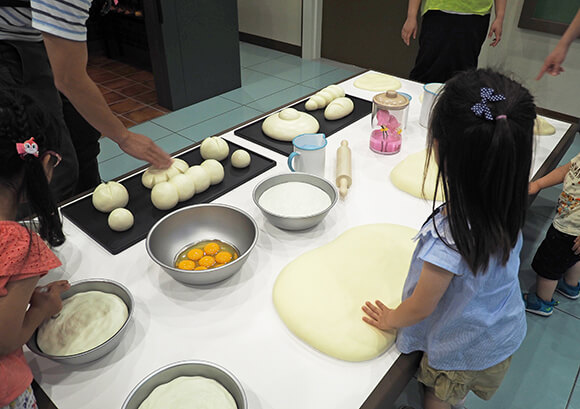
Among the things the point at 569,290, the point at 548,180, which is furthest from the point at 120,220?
the point at 569,290

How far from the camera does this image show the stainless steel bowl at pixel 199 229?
977mm

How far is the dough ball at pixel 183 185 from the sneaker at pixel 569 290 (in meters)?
1.54

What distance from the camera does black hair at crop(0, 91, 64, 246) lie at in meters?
0.69

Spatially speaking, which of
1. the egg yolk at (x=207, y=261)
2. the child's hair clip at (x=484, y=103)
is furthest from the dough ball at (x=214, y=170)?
the child's hair clip at (x=484, y=103)

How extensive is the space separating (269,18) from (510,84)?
4446 millimetres

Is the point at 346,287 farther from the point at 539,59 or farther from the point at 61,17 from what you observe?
the point at 539,59

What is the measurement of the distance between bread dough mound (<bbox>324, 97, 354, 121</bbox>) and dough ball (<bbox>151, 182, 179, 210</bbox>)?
716mm

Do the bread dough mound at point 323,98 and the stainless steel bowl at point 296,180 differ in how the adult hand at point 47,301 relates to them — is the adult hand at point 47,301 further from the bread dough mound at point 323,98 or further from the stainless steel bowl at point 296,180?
the bread dough mound at point 323,98

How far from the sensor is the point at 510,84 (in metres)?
0.65

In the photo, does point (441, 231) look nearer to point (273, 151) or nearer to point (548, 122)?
point (273, 151)

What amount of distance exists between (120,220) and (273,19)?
13.5ft

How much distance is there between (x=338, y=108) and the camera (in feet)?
5.28

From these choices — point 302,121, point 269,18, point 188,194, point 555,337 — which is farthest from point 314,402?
point 269,18

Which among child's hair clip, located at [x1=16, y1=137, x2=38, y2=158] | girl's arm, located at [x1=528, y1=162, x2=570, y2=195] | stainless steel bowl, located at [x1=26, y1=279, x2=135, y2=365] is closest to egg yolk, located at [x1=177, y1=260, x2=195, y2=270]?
stainless steel bowl, located at [x1=26, y1=279, x2=135, y2=365]
